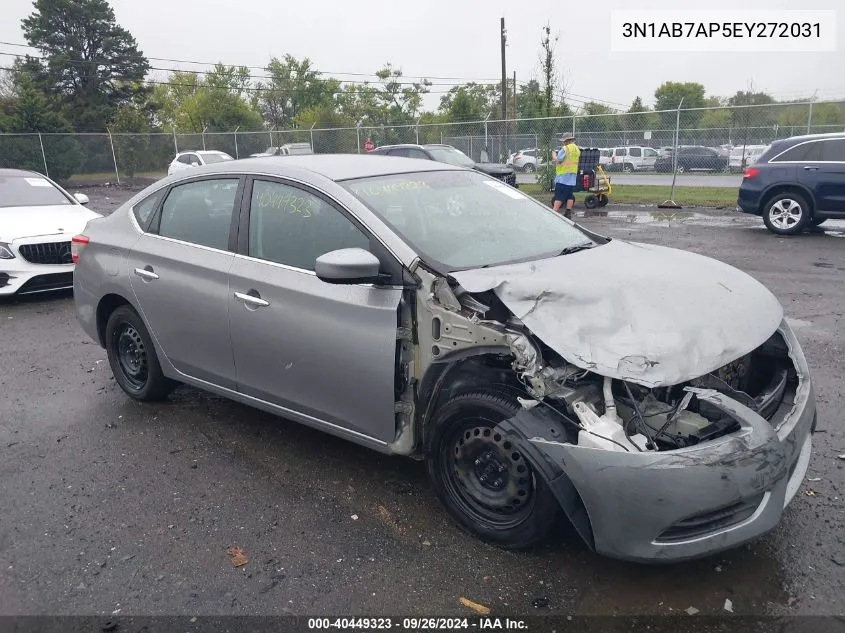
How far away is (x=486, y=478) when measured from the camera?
3117mm

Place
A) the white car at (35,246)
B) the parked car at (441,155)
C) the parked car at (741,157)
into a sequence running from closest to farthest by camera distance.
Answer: the white car at (35,246), the parked car at (441,155), the parked car at (741,157)

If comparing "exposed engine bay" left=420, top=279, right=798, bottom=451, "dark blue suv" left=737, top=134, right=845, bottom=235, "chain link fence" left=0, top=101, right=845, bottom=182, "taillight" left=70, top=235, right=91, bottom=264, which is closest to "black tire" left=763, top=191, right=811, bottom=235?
"dark blue suv" left=737, top=134, right=845, bottom=235

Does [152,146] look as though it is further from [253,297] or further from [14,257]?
[253,297]

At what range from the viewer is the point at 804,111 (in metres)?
17.4

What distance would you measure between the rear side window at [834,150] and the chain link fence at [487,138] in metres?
5.91

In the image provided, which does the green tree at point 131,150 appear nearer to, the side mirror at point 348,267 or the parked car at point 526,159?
the parked car at point 526,159

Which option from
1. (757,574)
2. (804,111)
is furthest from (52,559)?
(804,111)

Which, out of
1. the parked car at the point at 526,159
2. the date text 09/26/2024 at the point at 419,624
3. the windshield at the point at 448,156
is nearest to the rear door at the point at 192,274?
the date text 09/26/2024 at the point at 419,624

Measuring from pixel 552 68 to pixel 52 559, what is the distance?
24353 millimetres

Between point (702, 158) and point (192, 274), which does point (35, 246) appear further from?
point (702, 158)

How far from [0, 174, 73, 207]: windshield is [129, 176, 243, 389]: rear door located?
18.3ft

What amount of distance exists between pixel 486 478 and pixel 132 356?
3076 mm

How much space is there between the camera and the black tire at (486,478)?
2926mm

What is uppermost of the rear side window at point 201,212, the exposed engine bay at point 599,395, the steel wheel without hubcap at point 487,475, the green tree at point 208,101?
the green tree at point 208,101
